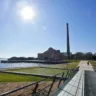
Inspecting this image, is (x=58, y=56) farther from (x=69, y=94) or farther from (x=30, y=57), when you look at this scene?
(x=69, y=94)

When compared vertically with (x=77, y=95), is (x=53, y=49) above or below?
above

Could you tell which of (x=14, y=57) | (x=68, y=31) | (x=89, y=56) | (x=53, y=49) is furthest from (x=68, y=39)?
(x=14, y=57)

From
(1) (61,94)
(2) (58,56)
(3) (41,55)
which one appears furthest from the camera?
(3) (41,55)

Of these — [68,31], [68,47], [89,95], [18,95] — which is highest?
[68,31]

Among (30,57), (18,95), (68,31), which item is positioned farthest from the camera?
(30,57)

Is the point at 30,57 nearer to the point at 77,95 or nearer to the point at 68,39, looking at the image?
the point at 68,39

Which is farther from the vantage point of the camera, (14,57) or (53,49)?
(14,57)

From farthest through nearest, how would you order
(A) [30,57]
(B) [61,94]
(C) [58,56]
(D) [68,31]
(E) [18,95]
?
(A) [30,57]
(C) [58,56]
(D) [68,31]
(E) [18,95]
(B) [61,94]

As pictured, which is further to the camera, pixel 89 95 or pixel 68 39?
pixel 68 39

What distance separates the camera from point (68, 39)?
88.6 m

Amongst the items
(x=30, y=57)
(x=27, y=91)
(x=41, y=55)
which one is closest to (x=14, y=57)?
(x=30, y=57)

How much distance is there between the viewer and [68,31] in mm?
86938

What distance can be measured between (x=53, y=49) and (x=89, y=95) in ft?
373

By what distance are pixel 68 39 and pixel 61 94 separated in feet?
272
